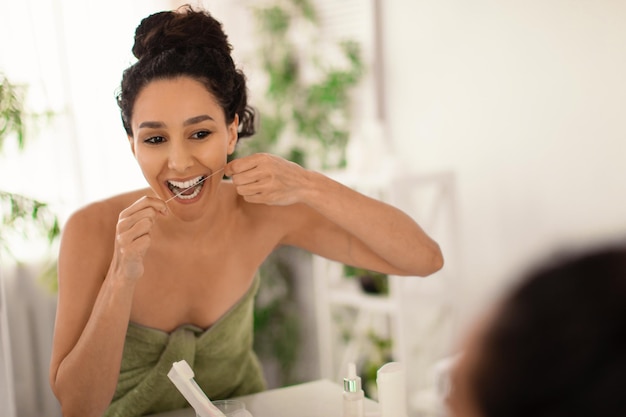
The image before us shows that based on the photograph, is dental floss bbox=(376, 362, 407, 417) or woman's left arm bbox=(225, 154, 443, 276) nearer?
dental floss bbox=(376, 362, 407, 417)

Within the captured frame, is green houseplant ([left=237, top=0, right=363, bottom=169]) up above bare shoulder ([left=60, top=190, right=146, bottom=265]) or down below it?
above

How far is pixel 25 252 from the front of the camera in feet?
8.52

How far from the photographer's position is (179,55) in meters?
1.31

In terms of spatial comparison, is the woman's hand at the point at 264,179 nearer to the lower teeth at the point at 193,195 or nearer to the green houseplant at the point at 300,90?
the lower teeth at the point at 193,195

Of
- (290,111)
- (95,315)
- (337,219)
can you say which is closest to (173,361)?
(95,315)

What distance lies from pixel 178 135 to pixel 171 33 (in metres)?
0.19

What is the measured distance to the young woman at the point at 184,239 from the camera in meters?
1.27

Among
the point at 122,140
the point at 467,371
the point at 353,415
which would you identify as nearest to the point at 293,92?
the point at 122,140

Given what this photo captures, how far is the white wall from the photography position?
1.97 m

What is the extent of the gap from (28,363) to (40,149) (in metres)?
0.80

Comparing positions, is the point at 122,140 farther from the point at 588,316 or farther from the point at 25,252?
the point at 588,316

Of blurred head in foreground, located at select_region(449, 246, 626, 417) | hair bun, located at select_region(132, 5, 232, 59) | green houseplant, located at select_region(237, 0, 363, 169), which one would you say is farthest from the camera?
green houseplant, located at select_region(237, 0, 363, 169)

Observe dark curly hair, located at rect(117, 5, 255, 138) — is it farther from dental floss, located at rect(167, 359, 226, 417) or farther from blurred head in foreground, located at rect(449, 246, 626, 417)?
blurred head in foreground, located at rect(449, 246, 626, 417)

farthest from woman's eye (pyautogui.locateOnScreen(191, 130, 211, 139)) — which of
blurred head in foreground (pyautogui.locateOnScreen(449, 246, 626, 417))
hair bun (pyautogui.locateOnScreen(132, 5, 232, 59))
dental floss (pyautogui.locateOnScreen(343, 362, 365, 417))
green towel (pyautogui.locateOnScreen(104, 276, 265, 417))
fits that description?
blurred head in foreground (pyautogui.locateOnScreen(449, 246, 626, 417))
